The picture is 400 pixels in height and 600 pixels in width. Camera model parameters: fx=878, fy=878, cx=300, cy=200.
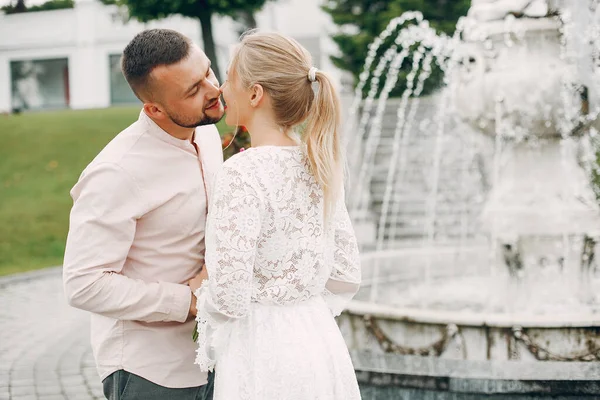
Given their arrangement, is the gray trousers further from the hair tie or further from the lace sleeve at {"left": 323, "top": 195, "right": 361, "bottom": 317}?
the hair tie

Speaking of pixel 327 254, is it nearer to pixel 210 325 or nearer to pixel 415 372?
pixel 210 325

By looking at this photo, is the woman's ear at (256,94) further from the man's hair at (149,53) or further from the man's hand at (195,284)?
the man's hand at (195,284)

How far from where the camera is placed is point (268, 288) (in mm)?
2436

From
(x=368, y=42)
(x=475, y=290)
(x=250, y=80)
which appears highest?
(x=368, y=42)

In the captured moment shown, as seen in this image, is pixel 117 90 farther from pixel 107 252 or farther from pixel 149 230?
pixel 107 252

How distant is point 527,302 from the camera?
20.4 ft

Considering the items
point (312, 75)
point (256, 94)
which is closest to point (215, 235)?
point (256, 94)

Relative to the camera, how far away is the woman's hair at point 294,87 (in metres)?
2.38

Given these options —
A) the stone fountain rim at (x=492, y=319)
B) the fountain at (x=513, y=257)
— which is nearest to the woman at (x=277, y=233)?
the fountain at (x=513, y=257)

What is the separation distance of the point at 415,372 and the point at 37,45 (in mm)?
31770

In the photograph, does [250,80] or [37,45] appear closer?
[250,80]

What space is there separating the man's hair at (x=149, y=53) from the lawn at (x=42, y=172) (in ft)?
31.1

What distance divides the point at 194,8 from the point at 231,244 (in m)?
19.6

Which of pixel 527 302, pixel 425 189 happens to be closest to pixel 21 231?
pixel 425 189
